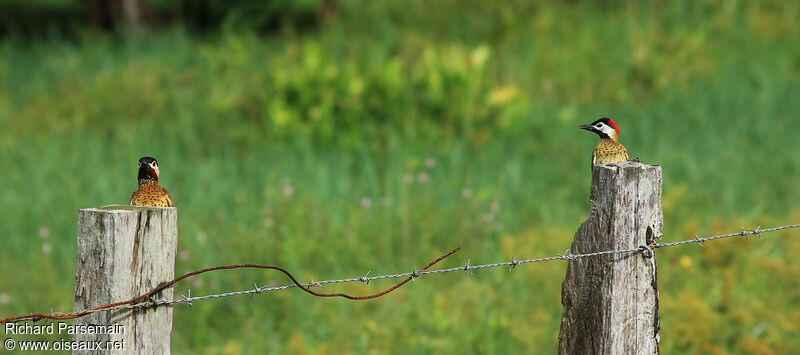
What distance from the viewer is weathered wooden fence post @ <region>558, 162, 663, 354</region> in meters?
2.90

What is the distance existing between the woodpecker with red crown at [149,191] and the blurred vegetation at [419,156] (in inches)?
109

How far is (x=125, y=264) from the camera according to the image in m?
2.43

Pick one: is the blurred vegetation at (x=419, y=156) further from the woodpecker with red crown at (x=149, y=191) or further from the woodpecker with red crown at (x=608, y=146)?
the woodpecker with red crown at (x=149, y=191)

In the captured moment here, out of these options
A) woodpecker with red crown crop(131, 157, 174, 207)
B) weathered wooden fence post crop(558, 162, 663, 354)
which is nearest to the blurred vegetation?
weathered wooden fence post crop(558, 162, 663, 354)

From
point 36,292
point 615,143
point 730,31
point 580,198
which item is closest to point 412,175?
point 580,198

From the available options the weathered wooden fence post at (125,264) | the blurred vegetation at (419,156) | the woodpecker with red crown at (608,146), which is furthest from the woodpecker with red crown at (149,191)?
the blurred vegetation at (419,156)

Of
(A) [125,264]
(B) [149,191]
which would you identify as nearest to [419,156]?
(B) [149,191]

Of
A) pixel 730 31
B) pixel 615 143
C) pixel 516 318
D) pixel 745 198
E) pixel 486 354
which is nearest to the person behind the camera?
pixel 615 143

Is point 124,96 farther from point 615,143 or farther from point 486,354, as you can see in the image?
point 615,143

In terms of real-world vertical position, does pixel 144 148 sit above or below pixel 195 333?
above

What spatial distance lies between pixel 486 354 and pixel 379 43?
8.54m

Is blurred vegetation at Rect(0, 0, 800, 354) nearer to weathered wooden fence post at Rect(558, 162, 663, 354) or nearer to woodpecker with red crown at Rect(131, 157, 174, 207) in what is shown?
weathered wooden fence post at Rect(558, 162, 663, 354)

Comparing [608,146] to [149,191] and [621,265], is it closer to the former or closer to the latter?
[621,265]

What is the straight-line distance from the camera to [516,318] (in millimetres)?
5656
